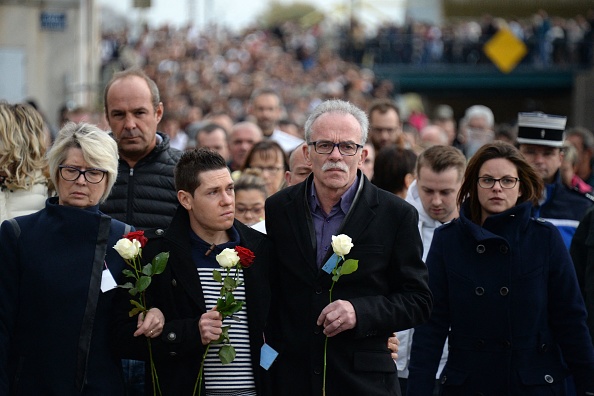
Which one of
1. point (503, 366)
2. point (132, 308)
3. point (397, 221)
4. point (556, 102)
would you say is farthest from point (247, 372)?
point (556, 102)

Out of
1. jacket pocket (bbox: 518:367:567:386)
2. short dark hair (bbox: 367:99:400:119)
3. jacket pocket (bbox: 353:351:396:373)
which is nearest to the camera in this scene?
jacket pocket (bbox: 353:351:396:373)

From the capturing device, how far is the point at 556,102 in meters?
49.0

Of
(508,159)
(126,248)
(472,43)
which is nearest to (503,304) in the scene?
(508,159)

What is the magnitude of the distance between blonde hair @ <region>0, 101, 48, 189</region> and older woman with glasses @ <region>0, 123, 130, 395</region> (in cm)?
95

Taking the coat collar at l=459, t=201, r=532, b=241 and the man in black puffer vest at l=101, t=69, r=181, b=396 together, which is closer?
the coat collar at l=459, t=201, r=532, b=241

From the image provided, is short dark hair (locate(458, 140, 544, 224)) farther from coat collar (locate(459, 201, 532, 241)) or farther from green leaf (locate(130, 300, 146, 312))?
green leaf (locate(130, 300, 146, 312))

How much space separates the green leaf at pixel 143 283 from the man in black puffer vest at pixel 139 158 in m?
1.27

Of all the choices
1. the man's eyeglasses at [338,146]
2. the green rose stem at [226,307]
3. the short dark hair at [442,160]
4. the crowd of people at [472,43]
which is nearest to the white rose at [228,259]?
the green rose stem at [226,307]

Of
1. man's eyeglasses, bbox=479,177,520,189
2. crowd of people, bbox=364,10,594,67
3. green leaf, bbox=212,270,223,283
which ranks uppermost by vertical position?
crowd of people, bbox=364,10,594,67

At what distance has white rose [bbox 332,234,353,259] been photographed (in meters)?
4.79

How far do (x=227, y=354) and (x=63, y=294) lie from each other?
86cm

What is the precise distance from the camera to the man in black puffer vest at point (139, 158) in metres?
6.26

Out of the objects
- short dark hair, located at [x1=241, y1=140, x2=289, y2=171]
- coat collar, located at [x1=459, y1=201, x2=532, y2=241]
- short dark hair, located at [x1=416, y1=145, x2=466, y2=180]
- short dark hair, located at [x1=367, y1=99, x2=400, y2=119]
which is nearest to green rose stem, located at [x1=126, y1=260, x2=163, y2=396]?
coat collar, located at [x1=459, y1=201, x2=532, y2=241]

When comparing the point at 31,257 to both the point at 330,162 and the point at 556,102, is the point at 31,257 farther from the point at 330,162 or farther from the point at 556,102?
the point at 556,102
